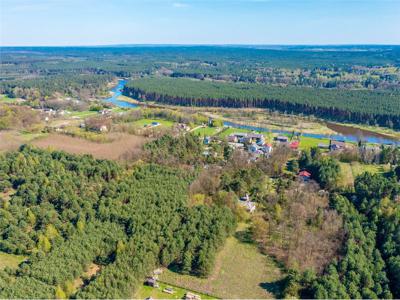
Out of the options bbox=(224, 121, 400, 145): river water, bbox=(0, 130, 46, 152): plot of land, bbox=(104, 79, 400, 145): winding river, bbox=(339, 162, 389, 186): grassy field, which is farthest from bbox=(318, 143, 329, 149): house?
bbox=(0, 130, 46, 152): plot of land

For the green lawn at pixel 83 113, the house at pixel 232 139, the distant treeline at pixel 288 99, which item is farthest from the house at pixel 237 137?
the green lawn at pixel 83 113

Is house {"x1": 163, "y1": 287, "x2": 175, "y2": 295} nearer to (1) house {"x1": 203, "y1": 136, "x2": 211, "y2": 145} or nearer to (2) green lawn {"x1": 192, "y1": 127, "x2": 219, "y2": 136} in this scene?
(1) house {"x1": 203, "y1": 136, "x2": 211, "y2": 145}

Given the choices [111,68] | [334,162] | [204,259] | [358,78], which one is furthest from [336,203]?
[111,68]

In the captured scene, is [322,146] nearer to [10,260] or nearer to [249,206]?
[249,206]

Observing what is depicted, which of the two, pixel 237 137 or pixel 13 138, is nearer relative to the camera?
pixel 13 138

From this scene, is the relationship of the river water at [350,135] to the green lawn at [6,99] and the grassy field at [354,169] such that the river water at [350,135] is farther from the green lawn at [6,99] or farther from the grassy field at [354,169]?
Answer: the green lawn at [6,99]

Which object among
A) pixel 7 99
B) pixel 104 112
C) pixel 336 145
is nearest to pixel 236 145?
pixel 336 145
